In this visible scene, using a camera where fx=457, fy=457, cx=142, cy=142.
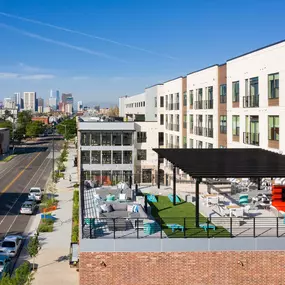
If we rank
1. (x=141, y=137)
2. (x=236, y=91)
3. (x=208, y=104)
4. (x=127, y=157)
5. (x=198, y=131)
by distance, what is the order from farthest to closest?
(x=141, y=137) → (x=127, y=157) → (x=198, y=131) → (x=208, y=104) → (x=236, y=91)

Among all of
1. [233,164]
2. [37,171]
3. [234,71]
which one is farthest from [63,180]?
[233,164]

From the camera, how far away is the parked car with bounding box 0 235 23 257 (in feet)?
97.8

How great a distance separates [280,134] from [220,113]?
37.7 ft

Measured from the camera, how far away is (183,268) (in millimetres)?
15594

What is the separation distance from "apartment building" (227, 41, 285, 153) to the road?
63.7 feet

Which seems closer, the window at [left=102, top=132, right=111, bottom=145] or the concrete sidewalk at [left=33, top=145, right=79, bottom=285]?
the concrete sidewalk at [left=33, top=145, right=79, bottom=285]

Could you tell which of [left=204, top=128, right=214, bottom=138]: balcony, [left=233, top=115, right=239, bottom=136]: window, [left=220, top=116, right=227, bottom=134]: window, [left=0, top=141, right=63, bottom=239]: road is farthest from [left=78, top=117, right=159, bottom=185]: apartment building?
[left=233, top=115, right=239, bottom=136]: window

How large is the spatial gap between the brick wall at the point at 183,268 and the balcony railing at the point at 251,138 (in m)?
17.2

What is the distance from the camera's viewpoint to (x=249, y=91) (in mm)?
33406

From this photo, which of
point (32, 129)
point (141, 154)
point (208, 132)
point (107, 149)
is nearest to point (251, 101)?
point (208, 132)

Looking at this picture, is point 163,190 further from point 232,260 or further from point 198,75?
point 198,75

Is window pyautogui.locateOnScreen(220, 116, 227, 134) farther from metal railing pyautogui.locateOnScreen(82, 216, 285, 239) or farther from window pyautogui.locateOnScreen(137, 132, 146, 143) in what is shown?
metal railing pyautogui.locateOnScreen(82, 216, 285, 239)

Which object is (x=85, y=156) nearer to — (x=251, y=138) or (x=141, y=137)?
(x=141, y=137)

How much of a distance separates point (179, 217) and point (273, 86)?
13.7 meters
